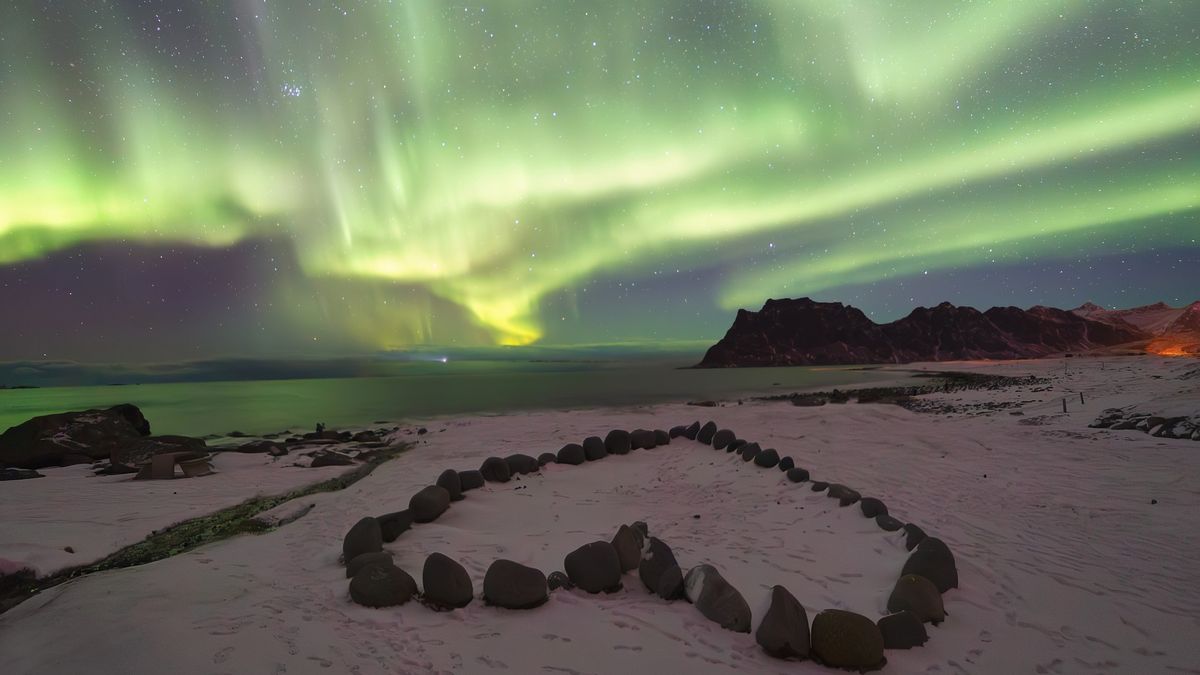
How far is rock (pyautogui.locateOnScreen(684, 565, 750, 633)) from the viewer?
466cm

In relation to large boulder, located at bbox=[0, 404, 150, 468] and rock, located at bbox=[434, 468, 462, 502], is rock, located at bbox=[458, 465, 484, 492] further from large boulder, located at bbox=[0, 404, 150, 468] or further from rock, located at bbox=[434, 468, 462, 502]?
large boulder, located at bbox=[0, 404, 150, 468]

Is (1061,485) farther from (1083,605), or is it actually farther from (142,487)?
(142,487)

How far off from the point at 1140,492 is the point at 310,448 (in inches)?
835

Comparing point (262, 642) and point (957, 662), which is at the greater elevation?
point (262, 642)

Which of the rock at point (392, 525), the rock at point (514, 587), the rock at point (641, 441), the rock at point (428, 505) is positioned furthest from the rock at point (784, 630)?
the rock at point (641, 441)

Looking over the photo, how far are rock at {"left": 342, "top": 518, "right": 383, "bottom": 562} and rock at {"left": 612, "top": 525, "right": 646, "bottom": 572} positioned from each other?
297cm

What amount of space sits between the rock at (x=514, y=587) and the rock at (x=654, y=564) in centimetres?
111

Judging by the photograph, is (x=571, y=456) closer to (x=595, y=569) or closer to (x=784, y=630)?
(x=595, y=569)

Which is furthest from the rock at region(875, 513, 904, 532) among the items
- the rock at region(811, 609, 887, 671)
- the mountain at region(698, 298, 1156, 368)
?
the mountain at region(698, 298, 1156, 368)

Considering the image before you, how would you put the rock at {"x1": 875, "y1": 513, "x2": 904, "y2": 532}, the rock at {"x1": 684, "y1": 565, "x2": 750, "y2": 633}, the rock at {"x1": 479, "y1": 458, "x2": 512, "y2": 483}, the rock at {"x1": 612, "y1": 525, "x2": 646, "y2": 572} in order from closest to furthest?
the rock at {"x1": 684, "y1": 565, "x2": 750, "y2": 633} < the rock at {"x1": 612, "y1": 525, "x2": 646, "y2": 572} < the rock at {"x1": 875, "y1": 513, "x2": 904, "y2": 532} < the rock at {"x1": 479, "y1": 458, "x2": 512, "y2": 483}

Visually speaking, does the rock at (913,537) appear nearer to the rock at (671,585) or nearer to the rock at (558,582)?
the rock at (671,585)

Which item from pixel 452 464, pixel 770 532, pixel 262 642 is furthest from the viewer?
pixel 452 464

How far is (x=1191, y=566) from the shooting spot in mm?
5656

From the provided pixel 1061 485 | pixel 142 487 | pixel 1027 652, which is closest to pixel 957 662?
pixel 1027 652
